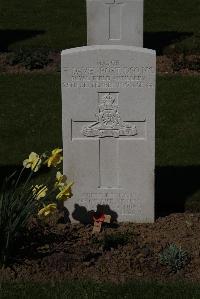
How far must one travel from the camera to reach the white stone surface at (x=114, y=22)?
1521 centimetres

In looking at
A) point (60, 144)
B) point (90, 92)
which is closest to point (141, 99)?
point (90, 92)

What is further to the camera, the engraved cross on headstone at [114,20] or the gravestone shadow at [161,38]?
the gravestone shadow at [161,38]

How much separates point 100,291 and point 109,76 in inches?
94.8

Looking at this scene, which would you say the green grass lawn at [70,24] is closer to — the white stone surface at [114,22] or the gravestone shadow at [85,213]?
the white stone surface at [114,22]

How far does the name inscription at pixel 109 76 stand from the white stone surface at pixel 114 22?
23.0 feet

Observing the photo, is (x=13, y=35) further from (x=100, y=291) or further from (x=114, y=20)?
(x=100, y=291)

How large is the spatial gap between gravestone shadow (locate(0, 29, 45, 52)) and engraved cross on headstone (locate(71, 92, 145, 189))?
9898 mm

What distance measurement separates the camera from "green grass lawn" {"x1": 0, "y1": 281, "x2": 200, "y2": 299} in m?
6.69

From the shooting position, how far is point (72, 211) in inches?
340

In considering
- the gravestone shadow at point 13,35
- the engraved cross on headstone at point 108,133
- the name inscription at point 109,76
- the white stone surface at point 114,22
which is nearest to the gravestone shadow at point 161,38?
the white stone surface at point 114,22

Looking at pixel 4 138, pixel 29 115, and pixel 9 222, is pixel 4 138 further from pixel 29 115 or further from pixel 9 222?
pixel 9 222

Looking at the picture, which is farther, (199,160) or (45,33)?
(45,33)

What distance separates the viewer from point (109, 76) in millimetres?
8258

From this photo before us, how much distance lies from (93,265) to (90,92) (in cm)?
182
